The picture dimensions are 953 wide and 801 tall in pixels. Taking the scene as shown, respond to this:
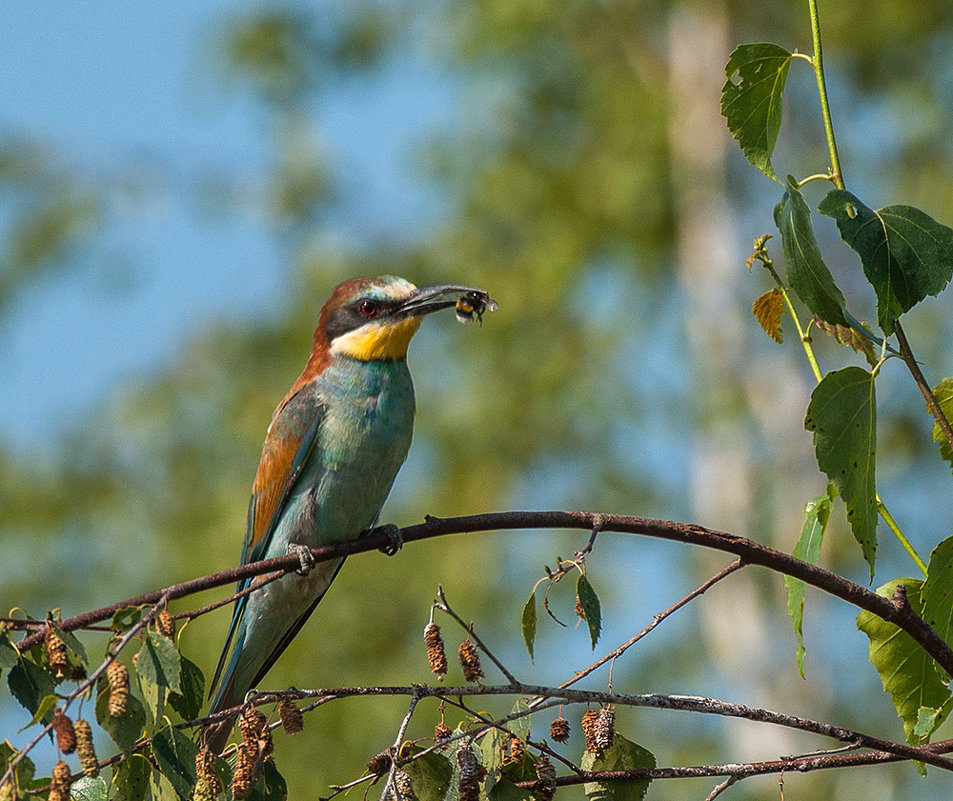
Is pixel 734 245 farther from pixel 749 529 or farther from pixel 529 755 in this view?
pixel 529 755

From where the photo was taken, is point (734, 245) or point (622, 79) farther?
point (622, 79)

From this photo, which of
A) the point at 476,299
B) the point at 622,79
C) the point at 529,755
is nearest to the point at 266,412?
the point at 622,79

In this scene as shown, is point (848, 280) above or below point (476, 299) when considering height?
above

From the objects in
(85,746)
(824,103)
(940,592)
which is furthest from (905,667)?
(85,746)

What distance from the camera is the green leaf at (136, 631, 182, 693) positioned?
167 cm

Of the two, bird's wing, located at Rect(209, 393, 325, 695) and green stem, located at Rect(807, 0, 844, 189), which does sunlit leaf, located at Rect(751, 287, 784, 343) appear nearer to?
green stem, located at Rect(807, 0, 844, 189)

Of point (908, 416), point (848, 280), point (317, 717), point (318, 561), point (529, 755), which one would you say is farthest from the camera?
point (848, 280)

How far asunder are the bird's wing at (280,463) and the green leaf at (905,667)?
69.0 inches

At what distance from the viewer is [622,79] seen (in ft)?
35.4

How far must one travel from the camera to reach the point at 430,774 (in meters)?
1.80

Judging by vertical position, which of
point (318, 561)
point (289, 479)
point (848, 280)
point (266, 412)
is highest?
point (848, 280)

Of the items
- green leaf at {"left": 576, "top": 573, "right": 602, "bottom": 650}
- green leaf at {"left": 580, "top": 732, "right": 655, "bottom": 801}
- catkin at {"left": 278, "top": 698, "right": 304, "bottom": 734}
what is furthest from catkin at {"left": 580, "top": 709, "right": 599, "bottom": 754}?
catkin at {"left": 278, "top": 698, "right": 304, "bottom": 734}

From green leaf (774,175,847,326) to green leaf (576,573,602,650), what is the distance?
0.51 m

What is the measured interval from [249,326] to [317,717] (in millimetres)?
3636
